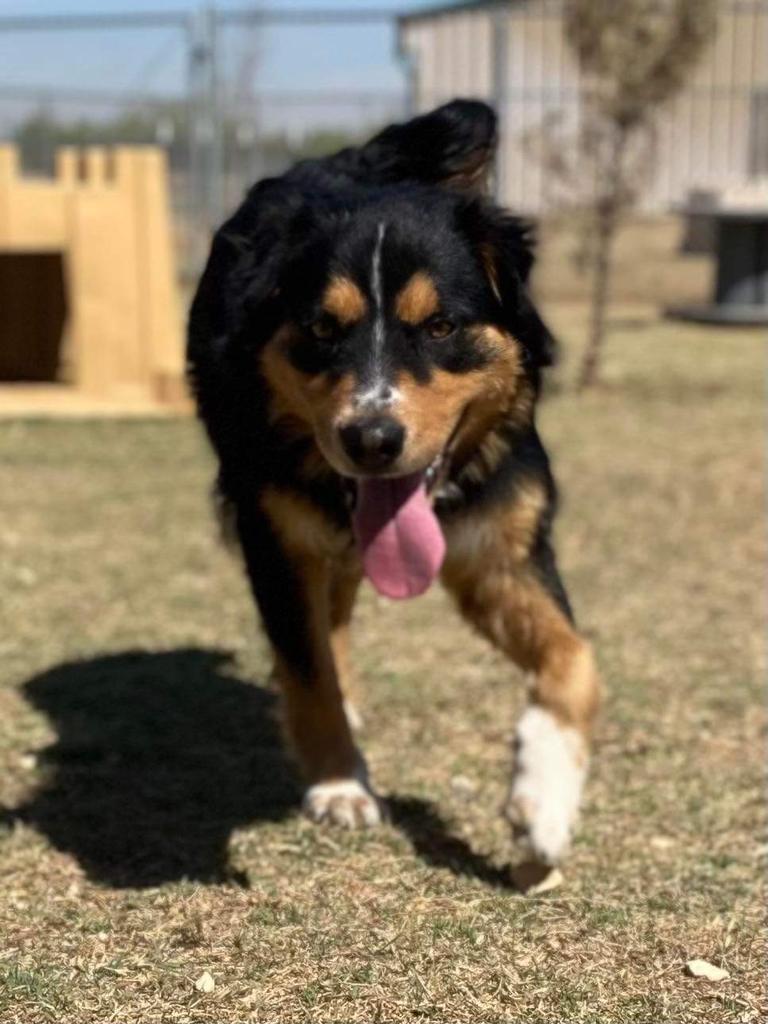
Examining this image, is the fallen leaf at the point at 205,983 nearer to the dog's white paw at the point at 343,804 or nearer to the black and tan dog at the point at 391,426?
the black and tan dog at the point at 391,426

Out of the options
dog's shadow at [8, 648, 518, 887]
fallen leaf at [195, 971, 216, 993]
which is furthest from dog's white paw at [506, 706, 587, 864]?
fallen leaf at [195, 971, 216, 993]

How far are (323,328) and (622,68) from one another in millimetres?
9087

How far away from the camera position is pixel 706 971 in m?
3.13

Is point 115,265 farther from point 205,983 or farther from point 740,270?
point 205,983

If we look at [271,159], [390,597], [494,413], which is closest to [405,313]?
[494,413]

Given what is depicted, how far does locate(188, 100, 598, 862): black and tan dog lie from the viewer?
134 inches

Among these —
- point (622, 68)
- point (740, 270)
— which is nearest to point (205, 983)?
point (622, 68)

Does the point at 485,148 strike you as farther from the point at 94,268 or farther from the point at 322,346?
the point at 94,268

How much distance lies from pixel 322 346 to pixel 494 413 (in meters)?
0.51

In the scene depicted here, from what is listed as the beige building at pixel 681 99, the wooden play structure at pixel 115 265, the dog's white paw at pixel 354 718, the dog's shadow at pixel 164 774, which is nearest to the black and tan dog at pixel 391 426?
the dog's shadow at pixel 164 774

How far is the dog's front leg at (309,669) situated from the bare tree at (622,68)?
8395 mm

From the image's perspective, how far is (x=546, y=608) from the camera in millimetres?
3773

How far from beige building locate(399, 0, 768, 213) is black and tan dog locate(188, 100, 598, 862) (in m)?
14.6

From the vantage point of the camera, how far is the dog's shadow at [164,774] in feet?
12.5
